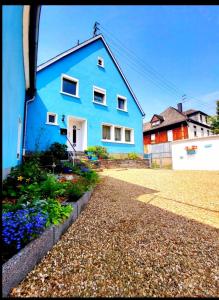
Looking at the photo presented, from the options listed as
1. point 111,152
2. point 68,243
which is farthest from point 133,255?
point 111,152

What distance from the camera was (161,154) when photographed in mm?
15188

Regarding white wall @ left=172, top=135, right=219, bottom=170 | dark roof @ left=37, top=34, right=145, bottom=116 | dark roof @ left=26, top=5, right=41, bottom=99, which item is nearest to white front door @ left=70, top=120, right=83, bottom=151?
dark roof @ left=37, top=34, right=145, bottom=116

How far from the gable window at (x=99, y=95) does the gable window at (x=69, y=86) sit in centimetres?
151

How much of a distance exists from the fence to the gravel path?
401 inches

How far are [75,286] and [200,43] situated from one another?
2532 millimetres

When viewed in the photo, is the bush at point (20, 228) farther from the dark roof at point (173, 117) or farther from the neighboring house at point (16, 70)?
the dark roof at point (173, 117)

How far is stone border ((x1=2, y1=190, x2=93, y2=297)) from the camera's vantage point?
1253mm

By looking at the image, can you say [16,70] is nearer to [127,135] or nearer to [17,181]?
[17,181]

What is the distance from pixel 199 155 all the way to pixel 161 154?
4.40 m

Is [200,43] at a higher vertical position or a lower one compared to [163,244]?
higher

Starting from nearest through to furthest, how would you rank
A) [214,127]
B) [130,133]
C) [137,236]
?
[137,236]
[130,133]
[214,127]

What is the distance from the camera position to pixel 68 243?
2.07m
